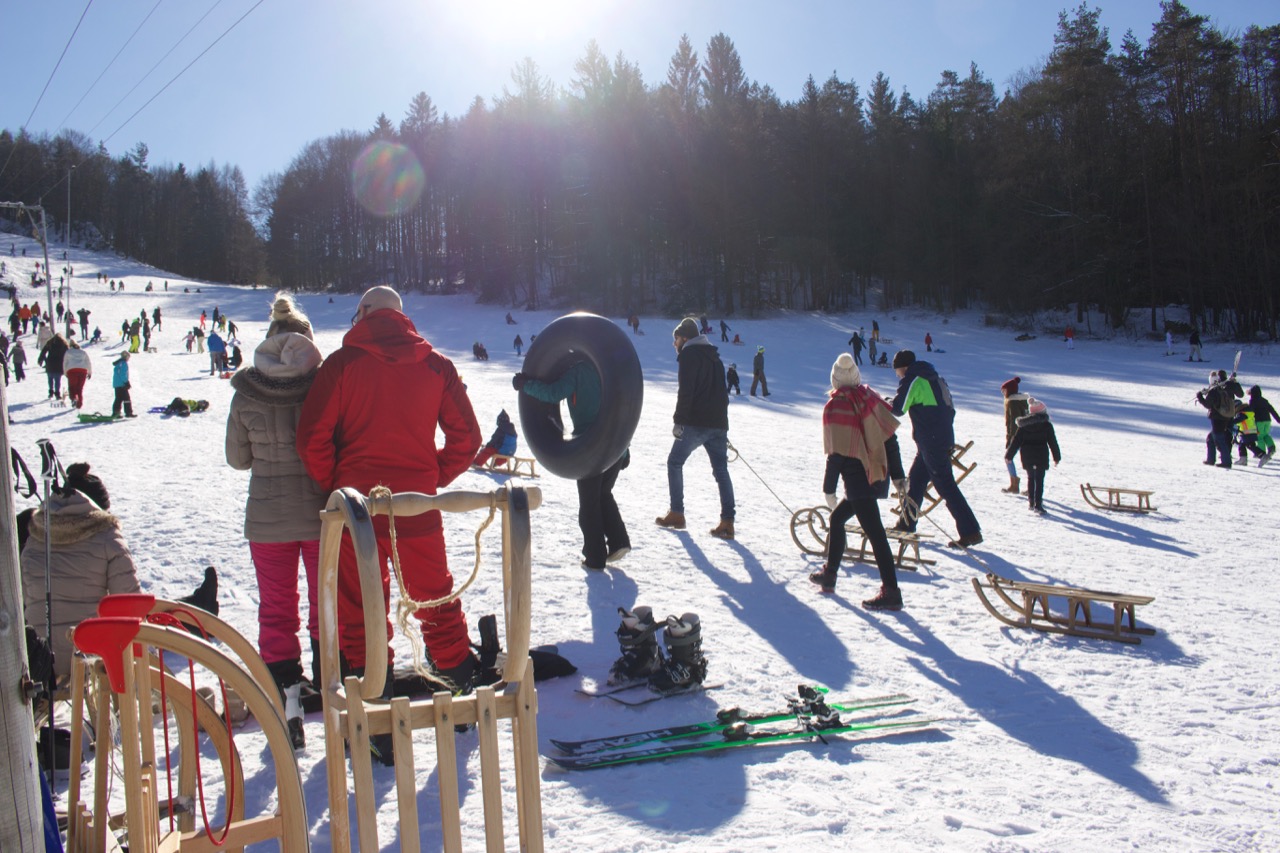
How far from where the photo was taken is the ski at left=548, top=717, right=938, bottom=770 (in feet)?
11.1

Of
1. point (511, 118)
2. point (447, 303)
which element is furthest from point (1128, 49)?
point (447, 303)

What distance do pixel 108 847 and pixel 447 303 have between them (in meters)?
51.4

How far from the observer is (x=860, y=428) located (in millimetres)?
5766

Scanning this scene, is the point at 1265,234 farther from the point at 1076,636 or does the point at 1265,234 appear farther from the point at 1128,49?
the point at 1076,636

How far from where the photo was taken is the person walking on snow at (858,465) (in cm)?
563

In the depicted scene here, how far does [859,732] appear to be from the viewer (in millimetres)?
3711

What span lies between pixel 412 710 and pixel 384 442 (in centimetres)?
168

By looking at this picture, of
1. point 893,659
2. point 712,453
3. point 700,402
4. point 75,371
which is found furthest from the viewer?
point 75,371

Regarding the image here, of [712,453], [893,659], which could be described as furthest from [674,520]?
[893,659]

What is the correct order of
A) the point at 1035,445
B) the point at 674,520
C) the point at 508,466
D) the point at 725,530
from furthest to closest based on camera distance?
the point at 508,466 → the point at 1035,445 → the point at 674,520 → the point at 725,530

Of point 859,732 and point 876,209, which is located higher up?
point 876,209

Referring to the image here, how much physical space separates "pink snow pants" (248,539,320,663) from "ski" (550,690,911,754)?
4.02ft

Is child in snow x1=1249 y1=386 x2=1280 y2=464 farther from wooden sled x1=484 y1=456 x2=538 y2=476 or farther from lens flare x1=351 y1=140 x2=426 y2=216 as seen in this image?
lens flare x1=351 y1=140 x2=426 y2=216

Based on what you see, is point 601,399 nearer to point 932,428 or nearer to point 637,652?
point 637,652
